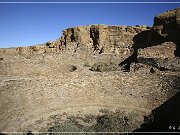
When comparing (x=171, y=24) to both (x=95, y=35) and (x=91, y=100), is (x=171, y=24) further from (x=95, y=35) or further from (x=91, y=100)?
(x=91, y=100)

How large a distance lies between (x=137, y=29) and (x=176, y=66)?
48.6ft

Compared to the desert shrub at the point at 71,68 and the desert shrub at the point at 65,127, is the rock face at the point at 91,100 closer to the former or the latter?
the desert shrub at the point at 65,127

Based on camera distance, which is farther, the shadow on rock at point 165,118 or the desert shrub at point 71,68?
the desert shrub at point 71,68

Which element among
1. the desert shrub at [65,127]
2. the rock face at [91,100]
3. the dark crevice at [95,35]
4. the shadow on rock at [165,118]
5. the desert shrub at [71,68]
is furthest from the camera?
the dark crevice at [95,35]

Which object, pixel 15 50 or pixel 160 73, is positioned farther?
pixel 15 50

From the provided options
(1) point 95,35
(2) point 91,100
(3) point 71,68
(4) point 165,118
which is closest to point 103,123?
(2) point 91,100

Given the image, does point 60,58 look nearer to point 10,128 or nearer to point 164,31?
point 164,31

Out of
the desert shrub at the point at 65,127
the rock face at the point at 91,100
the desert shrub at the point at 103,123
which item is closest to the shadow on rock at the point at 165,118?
the rock face at the point at 91,100

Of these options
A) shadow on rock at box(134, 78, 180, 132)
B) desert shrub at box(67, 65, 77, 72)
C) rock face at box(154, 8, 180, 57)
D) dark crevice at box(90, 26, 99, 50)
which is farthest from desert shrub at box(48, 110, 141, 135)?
dark crevice at box(90, 26, 99, 50)

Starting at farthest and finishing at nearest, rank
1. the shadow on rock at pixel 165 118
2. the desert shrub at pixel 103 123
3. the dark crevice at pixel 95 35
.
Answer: the dark crevice at pixel 95 35
the shadow on rock at pixel 165 118
the desert shrub at pixel 103 123

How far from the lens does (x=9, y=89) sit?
13195 millimetres

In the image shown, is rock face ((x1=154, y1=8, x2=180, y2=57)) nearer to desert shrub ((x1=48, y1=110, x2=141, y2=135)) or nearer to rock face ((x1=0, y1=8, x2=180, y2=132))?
rock face ((x1=0, y1=8, x2=180, y2=132))

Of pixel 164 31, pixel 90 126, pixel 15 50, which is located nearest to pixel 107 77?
pixel 90 126

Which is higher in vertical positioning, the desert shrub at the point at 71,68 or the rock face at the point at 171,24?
the rock face at the point at 171,24
